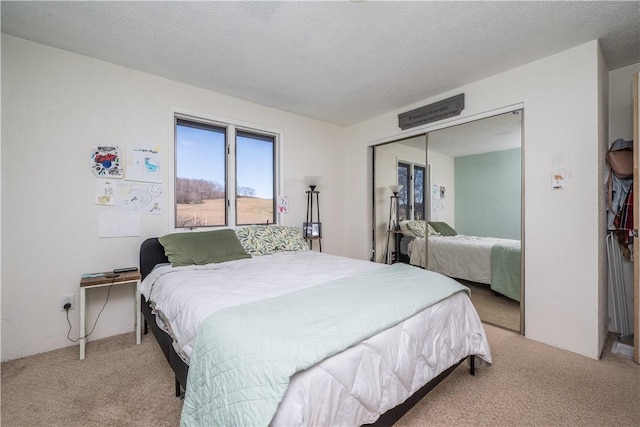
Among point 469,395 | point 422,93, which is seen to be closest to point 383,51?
point 422,93

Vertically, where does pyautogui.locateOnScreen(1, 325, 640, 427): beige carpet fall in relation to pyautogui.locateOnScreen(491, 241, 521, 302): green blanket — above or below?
below

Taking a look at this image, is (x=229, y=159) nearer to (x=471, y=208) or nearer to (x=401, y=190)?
(x=401, y=190)

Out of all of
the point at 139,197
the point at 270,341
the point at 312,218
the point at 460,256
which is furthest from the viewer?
the point at 312,218

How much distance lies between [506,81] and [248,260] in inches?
121

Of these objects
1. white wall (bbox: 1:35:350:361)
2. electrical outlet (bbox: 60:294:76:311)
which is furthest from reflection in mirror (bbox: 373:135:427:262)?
electrical outlet (bbox: 60:294:76:311)

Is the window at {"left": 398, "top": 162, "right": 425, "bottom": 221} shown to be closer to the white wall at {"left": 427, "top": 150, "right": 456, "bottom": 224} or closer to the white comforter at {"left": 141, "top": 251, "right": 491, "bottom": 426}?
the white wall at {"left": 427, "top": 150, "right": 456, "bottom": 224}

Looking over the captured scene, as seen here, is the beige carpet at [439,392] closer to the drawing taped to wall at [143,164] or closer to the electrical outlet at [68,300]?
the electrical outlet at [68,300]

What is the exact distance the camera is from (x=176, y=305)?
60.7 inches

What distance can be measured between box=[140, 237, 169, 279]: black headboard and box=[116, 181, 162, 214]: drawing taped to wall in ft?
1.10

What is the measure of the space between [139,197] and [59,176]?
586mm

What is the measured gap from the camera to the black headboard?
2.43 m

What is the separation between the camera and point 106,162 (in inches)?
95.6

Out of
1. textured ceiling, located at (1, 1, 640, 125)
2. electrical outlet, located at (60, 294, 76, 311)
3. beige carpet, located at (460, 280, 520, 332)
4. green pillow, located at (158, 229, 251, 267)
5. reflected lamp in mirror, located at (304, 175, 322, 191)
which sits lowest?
beige carpet, located at (460, 280, 520, 332)

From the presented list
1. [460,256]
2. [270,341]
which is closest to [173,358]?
[270,341]
